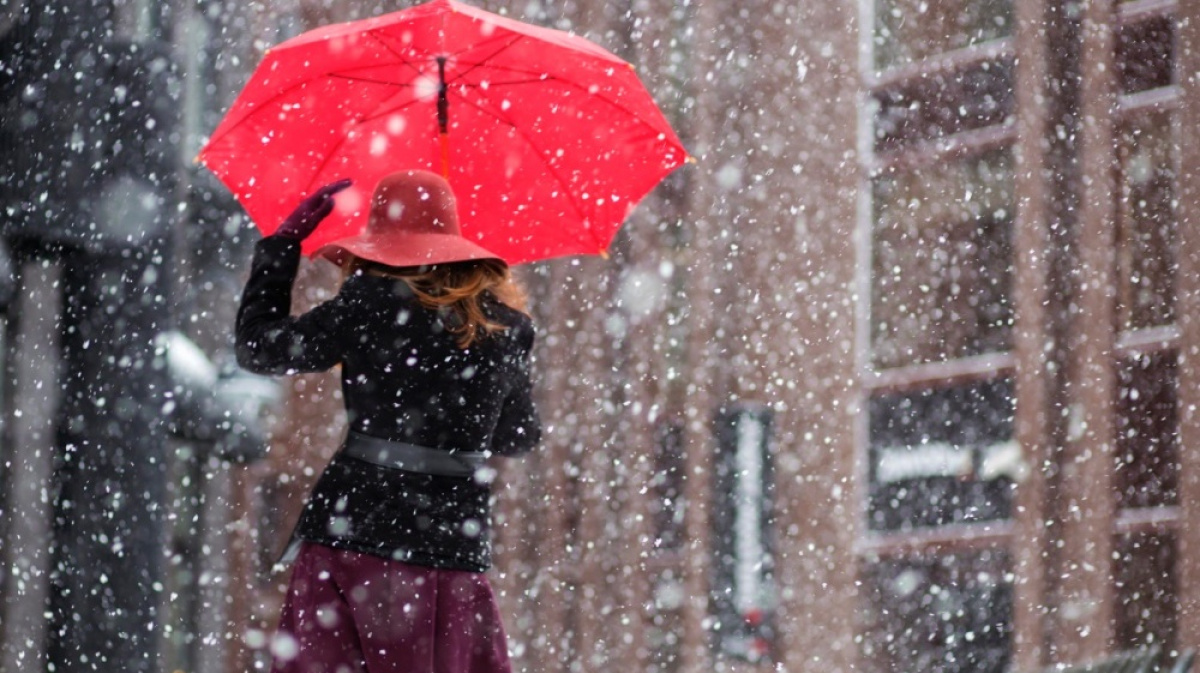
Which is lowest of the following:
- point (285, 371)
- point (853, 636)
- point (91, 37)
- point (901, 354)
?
point (853, 636)

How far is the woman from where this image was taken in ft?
9.22

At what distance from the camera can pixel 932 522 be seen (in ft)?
31.3

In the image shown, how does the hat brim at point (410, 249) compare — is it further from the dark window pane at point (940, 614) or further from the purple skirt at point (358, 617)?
the dark window pane at point (940, 614)

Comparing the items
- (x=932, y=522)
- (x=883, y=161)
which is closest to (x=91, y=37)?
(x=932, y=522)

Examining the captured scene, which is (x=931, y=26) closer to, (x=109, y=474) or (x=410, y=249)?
(x=410, y=249)

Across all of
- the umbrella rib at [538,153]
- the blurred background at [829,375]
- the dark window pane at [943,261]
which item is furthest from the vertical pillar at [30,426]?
the dark window pane at [943,261]

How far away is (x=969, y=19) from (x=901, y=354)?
2169 mm

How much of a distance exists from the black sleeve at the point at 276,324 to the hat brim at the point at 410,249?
12 cm

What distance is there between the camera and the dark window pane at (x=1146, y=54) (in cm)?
809

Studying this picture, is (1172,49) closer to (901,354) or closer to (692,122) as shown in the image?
(901,354)

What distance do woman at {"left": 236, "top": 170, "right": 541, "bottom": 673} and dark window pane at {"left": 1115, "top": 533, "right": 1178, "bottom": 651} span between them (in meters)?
5.20

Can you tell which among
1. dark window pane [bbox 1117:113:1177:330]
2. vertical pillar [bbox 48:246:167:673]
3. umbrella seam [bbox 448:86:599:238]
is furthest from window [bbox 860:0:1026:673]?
vertical pillar [bbox 48:246:167:673]

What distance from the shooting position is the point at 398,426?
9.53 feet

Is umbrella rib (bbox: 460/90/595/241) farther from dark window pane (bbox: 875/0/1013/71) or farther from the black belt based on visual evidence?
dark window pane (bbox: 875/0/1013/71)
